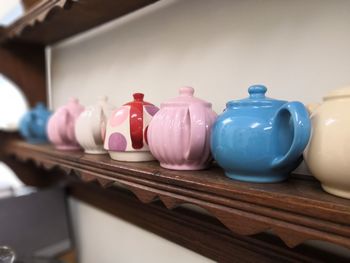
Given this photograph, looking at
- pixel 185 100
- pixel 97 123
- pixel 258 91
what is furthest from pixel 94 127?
pixel 258 91

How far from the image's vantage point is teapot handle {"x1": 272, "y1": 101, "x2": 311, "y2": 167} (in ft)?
0.94

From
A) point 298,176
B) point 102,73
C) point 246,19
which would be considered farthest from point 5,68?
point 298,176

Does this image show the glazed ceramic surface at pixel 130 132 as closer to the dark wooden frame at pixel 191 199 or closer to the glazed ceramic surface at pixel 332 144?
the dark wooden frame at pixel 191 199

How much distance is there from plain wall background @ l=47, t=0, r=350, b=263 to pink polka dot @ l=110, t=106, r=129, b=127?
0.17 metres

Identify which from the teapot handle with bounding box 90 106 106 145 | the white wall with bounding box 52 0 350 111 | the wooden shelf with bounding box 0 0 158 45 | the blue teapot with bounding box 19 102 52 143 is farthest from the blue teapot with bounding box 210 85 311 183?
the blue teapot with bounding box 19 102 52 143

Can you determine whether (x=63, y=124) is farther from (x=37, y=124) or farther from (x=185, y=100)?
(x=185, y=100)

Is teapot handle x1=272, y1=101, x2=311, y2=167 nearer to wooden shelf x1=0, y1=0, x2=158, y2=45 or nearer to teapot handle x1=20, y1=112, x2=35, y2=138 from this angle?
wooden shelf x1=0, y1=0, x2=158, y2=45

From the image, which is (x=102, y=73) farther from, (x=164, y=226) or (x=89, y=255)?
(x=89, y=255)

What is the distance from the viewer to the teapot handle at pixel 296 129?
11.3 inches

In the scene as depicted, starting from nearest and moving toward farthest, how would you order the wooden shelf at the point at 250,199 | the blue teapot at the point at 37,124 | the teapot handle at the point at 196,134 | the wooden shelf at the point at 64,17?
the wooden shelf at the point at 250,199
the teapot handle at the point at 196,134
the wooden shelf at the point at 64,17
the blue teapot at the point at 37,124

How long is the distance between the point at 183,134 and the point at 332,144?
0.19 m

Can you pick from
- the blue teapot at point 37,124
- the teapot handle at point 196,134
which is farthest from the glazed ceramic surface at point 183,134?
the blue teapot at point 37,124

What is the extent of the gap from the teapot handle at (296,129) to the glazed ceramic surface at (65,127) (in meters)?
0.50

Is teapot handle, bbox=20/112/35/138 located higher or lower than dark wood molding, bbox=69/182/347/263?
higher
